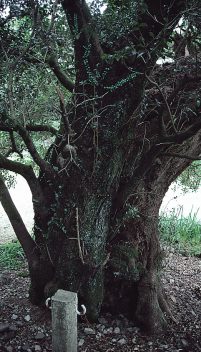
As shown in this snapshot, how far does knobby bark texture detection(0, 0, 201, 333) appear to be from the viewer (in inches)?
101

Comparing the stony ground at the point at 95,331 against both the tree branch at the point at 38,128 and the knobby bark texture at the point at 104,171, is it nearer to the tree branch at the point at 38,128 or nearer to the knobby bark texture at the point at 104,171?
the knobby bark texture at the point at 104,171

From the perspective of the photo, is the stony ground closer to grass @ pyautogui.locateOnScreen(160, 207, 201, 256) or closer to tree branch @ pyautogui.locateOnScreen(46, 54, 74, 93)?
tree branch @ pyautogui.locateOnScreen(46, 54, 74, 93)

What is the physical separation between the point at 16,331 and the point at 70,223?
2.93 feet

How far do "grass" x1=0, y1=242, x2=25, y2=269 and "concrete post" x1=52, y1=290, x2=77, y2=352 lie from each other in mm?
2787

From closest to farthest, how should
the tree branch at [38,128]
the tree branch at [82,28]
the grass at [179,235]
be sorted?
1. the tree branch at [82,28]
2. the tree branch at [38,128]
3. the grass at [179,235]

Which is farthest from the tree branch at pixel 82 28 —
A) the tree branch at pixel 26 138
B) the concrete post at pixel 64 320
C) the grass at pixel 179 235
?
the grass at pixel 179 235

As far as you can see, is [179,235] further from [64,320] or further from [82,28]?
[64,320]

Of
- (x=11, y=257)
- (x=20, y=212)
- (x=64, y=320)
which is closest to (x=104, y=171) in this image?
(x=64, y=320)

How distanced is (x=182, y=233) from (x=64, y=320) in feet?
16.3

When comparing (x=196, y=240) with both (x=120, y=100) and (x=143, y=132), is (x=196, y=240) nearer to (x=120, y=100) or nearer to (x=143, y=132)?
(x=143, y=132)

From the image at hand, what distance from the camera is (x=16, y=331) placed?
2.77m

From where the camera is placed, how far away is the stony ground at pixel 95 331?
271 cm

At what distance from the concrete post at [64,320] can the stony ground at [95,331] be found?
84 cm

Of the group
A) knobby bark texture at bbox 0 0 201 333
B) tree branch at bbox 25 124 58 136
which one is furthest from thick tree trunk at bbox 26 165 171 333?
tree branch at bbox 25 124 58 136
